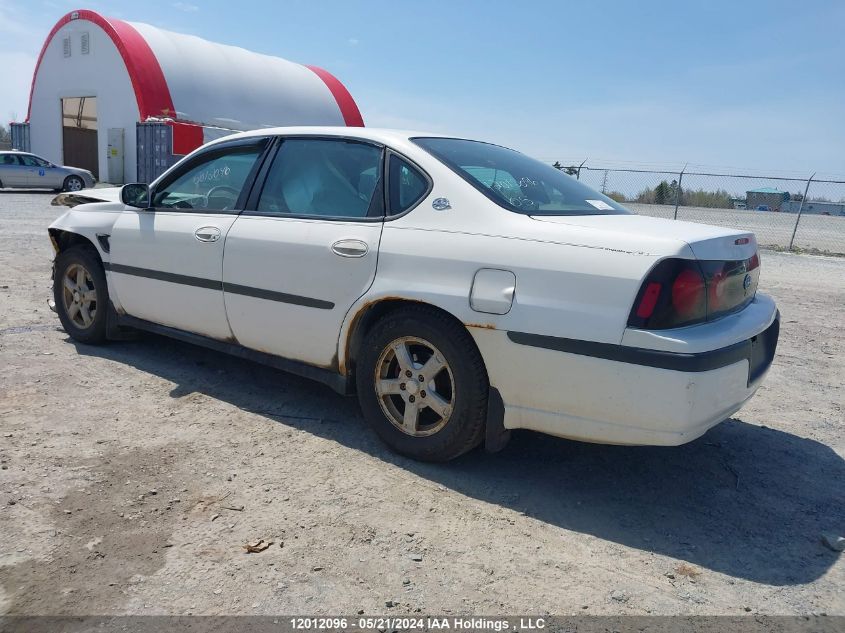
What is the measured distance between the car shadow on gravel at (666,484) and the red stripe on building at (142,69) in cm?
2457

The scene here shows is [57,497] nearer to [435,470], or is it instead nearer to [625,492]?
[435,470]

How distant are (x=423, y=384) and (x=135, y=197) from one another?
2574 millimetres

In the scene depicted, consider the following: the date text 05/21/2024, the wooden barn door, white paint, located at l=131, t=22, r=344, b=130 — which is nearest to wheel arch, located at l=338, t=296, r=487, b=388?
the date text 05/21/2024

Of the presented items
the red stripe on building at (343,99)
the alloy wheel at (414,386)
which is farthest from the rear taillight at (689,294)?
the red stripe on building at (343,99)

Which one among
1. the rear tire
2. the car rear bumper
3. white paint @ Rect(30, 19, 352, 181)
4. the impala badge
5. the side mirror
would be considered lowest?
the rear tire

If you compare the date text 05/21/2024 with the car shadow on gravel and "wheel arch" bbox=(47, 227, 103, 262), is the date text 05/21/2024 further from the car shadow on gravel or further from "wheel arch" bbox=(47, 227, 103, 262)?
"wheel arch" bbox=(47, 227, 103, 262)

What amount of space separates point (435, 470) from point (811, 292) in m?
7.78

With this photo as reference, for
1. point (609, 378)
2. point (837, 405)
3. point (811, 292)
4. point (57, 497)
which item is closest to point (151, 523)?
point (57, 497)

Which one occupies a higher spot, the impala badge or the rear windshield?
the rear windshield

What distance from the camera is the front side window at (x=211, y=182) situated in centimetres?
427

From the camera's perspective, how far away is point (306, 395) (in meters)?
4.42

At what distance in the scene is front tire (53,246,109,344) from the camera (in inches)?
197

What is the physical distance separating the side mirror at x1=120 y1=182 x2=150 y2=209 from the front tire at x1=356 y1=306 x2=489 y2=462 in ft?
6.85

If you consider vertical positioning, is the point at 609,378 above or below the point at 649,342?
below
